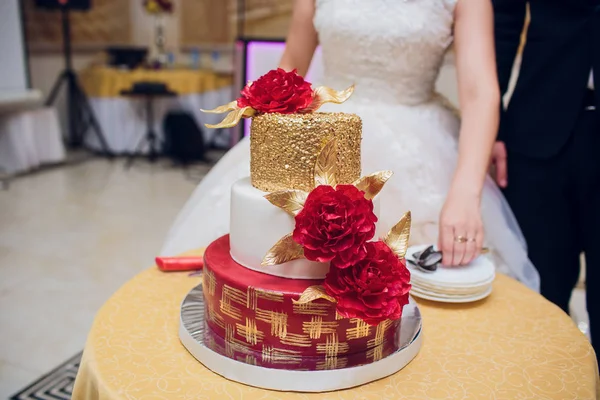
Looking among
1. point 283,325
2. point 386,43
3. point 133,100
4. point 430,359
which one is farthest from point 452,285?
point 133,100

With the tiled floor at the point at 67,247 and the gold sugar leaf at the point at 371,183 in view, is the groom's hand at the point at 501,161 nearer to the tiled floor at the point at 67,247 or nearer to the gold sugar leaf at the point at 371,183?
the gold sugar leaf at the point at 371,183

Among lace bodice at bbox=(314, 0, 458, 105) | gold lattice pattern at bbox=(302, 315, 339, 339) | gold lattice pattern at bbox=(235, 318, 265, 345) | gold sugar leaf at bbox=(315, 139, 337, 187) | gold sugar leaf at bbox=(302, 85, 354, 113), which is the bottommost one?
gold lattice pattern at bbox=(235, 318, 265, 345)

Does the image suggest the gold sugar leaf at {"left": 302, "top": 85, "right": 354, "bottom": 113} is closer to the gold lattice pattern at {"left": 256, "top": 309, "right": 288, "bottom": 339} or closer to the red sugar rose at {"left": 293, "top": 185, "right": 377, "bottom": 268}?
the red sugar rose at {"left": 293, "top": 185, "right": 377, "bottom": 268}

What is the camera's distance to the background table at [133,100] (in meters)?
5.98

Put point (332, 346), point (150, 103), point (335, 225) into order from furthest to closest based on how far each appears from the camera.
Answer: point (150, 103)
point (332, 346)
point (335, 225)

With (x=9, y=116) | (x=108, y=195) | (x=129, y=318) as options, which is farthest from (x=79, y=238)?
(x=129, y=318)

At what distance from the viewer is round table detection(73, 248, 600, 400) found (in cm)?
82

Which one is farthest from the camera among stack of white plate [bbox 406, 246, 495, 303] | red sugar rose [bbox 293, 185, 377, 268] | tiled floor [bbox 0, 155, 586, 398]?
tiled floor [bbox 0, 155, 586, 398]

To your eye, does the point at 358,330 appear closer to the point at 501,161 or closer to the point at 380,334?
the point at 380,334

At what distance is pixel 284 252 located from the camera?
834 mm

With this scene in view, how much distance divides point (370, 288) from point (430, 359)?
0.82 feet

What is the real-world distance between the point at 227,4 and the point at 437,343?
7.43 meters

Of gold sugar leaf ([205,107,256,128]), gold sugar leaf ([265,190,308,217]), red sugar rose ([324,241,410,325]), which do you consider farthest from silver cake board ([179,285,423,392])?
gold sugar leaf ([205,107,256,128])

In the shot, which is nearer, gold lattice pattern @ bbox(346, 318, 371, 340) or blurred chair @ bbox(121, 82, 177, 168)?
gold lattice pattern @ bbox(346, 318, 371, 340)
